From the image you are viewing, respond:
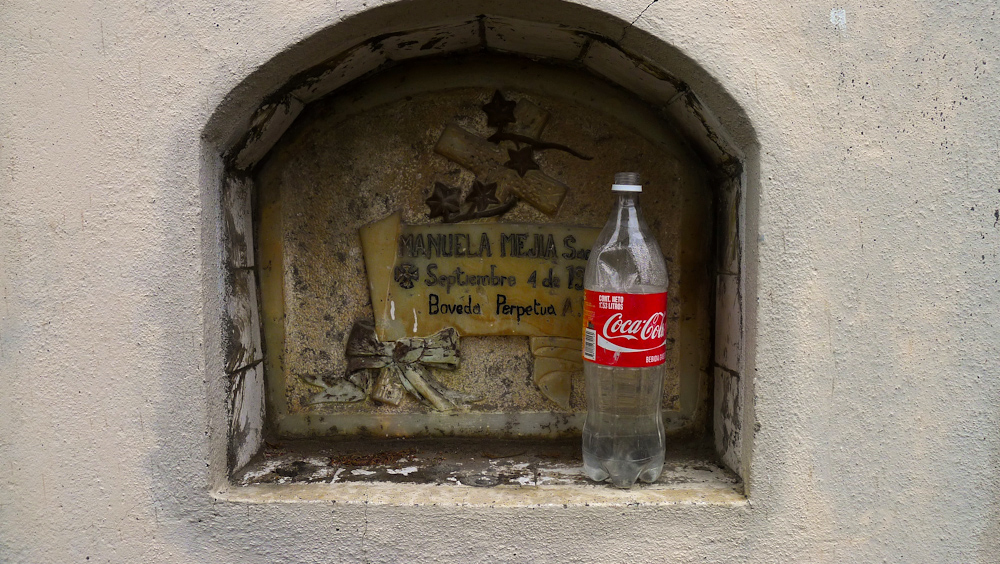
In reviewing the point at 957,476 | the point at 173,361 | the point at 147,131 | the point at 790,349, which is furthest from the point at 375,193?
the point at 957,476

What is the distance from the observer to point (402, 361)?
183 cm

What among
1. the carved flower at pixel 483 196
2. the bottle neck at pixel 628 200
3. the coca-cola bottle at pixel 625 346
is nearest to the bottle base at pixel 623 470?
the coca-cola bottle at pixel 625 346

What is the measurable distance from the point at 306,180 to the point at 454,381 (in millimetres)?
795

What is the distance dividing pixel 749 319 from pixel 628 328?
31 cm

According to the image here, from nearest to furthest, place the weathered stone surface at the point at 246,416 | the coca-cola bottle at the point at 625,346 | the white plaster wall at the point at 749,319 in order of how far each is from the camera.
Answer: the white plaster wall at the point at 749,319 → the coca-cola bottle at the point at 625,346 → the weathered stone surface at the point at 246,416

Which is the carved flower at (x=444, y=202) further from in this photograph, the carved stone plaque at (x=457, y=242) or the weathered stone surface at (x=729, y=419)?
the weathered stone surface at (x=729, y=419)

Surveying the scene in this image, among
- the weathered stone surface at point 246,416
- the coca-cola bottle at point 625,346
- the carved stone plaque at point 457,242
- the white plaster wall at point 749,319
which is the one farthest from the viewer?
the carved stone plaque at point 457,242

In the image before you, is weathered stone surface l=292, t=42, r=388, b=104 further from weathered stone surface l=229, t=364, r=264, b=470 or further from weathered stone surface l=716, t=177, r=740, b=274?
weathered stone surface l=716, t=177, r=740, b=274

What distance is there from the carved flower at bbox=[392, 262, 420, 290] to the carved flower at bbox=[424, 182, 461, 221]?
7.3 inches

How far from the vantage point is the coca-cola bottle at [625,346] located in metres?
1.49

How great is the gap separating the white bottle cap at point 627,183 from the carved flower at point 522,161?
0.33 metres

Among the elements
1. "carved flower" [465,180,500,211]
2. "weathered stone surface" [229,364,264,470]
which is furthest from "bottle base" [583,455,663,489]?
"weathered stone surface" [229,364,264,470]

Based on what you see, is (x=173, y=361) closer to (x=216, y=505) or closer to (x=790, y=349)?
(x=216, y=505)

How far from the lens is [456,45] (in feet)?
5.57
